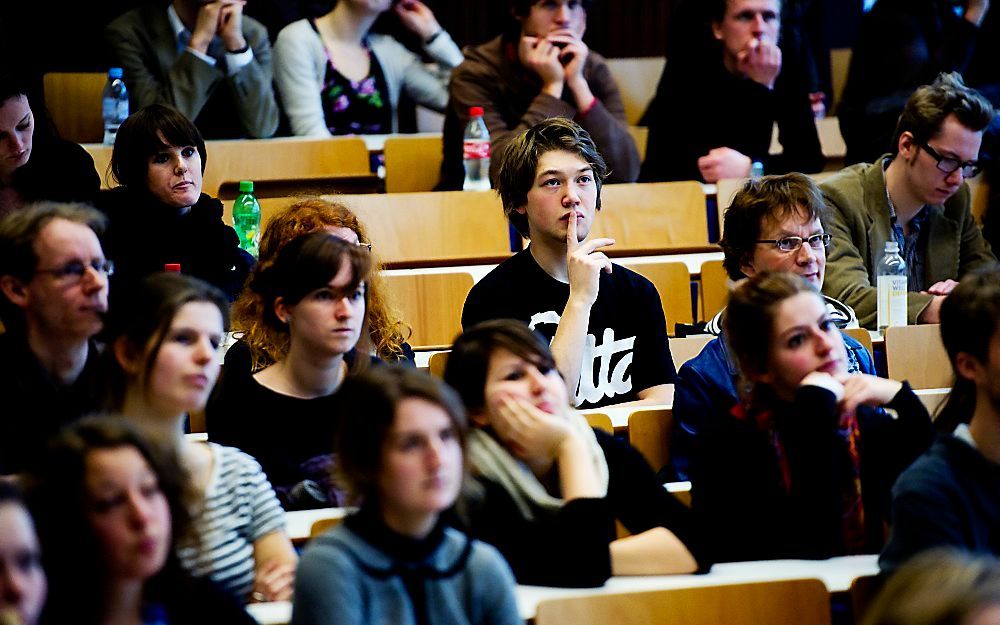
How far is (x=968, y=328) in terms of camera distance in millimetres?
2014

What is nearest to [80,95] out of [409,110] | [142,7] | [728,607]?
[142,7]

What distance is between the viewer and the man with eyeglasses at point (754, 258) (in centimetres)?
260

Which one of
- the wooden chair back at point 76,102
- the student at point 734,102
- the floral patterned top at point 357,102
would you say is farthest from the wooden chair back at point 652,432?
the wooden chair back at point 76,102

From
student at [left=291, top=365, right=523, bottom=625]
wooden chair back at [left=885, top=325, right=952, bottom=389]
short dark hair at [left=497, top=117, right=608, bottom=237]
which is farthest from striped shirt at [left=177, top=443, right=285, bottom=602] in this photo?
wooden chair back at [left=885, top=325, right=952, bottom=389]

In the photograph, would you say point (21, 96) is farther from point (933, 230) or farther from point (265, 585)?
point (933, 230)

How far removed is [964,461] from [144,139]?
2.06m

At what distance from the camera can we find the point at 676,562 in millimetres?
1990

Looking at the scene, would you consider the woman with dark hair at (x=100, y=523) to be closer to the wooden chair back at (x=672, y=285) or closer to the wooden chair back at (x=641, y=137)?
the wooden chair back at (x=672, y=285)

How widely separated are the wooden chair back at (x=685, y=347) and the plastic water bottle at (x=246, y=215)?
51.0 inches

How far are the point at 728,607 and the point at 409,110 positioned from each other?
355cm

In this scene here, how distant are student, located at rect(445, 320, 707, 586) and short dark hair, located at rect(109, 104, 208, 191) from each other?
1.37 meters

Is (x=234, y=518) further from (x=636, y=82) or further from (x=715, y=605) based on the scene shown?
(x=636, y=82)

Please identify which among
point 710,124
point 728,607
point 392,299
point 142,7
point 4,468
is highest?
point 142,7

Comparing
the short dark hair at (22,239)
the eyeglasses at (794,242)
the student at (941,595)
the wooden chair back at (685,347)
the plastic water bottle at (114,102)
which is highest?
the plastic water bottle at (114,102)
